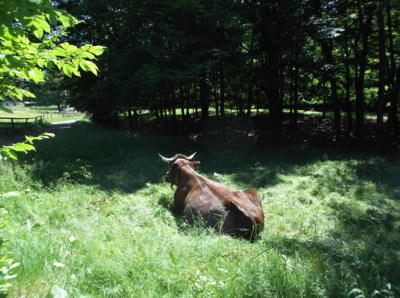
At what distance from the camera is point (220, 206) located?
18.1 ft

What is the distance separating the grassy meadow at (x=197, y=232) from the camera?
2.88m

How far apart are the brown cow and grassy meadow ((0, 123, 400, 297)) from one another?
11.3 inches

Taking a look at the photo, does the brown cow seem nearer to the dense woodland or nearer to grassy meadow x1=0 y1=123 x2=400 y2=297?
grassy meadow x1=0 y1=123 x2=400 y2=297

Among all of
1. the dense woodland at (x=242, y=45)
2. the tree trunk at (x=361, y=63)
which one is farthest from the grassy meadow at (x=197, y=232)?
the dense woodland at (x=242, y=45)

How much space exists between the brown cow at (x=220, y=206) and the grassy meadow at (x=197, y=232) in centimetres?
29

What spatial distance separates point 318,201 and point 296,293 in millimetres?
4801

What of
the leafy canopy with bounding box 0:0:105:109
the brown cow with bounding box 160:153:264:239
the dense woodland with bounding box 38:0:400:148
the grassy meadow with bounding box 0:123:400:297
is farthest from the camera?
the dense woodland with bounding box 38:0:400:148

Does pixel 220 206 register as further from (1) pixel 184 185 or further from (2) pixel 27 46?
(2) pixel 27 46

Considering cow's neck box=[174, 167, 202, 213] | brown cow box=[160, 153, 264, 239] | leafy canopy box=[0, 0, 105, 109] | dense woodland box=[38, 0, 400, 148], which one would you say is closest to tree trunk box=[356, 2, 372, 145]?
dense woodland box=[38, 0, 400, 148]

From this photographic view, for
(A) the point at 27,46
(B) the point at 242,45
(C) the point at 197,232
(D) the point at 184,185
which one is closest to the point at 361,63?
(B) the point at 242,45

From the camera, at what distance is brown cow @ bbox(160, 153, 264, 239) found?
5.21 m

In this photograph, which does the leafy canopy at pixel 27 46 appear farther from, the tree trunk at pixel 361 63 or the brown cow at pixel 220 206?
the tree trunk at pixel 361 63

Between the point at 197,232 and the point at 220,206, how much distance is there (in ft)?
2.54

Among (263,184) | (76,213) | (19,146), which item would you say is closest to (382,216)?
(263,184)
